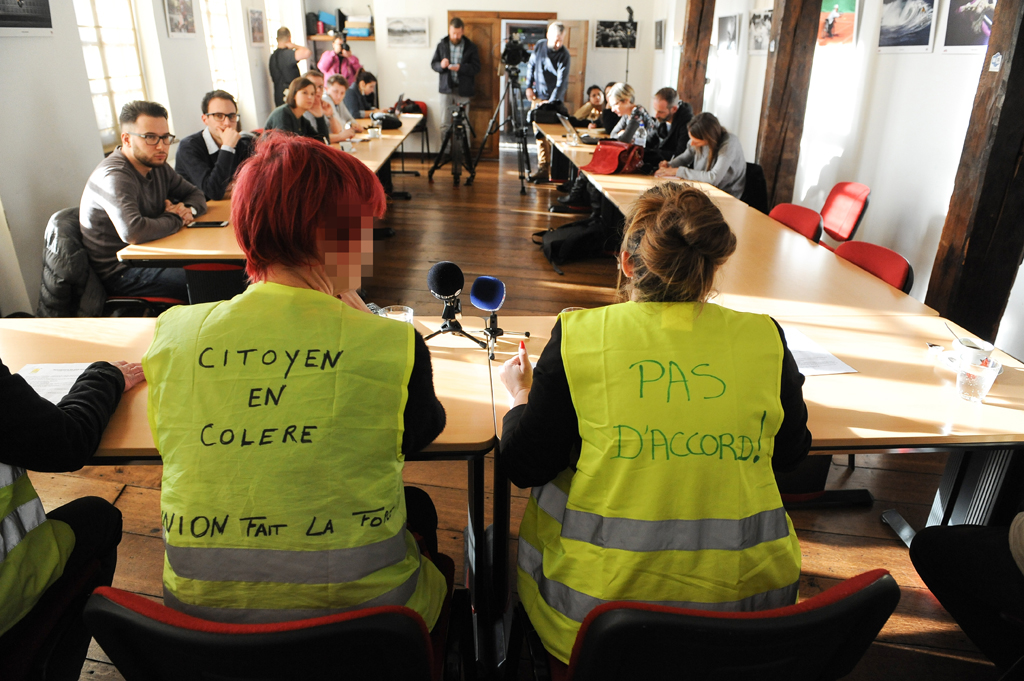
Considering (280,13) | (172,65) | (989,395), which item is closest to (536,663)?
(989,395)

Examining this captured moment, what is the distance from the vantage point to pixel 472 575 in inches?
69.8

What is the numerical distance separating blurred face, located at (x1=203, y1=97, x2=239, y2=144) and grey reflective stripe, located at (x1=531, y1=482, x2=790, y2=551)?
366 centimetres

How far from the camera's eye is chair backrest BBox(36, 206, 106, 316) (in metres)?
2.68

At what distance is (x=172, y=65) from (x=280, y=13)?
403 centimetres

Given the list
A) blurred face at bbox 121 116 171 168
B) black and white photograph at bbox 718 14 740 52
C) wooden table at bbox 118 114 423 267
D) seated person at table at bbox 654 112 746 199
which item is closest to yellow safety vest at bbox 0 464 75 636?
wooden table at bbox 118 114 423 267

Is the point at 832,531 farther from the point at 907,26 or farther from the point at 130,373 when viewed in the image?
the point at 907,26

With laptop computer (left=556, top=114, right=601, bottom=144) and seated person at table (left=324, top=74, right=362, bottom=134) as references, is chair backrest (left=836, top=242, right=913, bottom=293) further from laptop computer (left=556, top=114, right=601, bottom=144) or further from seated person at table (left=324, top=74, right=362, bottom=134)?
seated person at table (left=324, top=74, right=362, bottom=134)

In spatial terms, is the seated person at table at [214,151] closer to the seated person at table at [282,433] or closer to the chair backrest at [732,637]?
the seated person at table at [282,433]

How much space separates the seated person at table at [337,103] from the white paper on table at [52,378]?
4606mm

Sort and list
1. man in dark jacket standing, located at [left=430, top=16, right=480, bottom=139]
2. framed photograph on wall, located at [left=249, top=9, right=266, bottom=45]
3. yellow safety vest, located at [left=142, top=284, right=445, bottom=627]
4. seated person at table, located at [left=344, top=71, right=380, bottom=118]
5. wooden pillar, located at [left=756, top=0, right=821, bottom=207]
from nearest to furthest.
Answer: yellow safety vest, located at [left=142, top=284, right=445, bottom=627] → wooden pillar, located at [left=756, top=0, right=821, bottom=207] → framed photograph on wall, located at [left=249, top=9, right=266, bottom=45] → seated person at table, located at [left=344, top=71, right=380, bottom=118] → man in dark jacket standing, located at [left=430, top=16, right=480, bottom=139]

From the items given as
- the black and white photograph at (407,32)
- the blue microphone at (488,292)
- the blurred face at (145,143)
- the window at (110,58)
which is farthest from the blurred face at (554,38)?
the blue microphone at (488,292)

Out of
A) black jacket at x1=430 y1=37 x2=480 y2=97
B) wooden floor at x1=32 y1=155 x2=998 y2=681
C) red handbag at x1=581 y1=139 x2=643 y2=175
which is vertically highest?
black jacket at x1=430 y1=37 x2=480 y2=97

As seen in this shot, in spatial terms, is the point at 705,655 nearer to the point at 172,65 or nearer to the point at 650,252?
the point at 650,252

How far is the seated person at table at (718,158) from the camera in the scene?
14.4 feet
